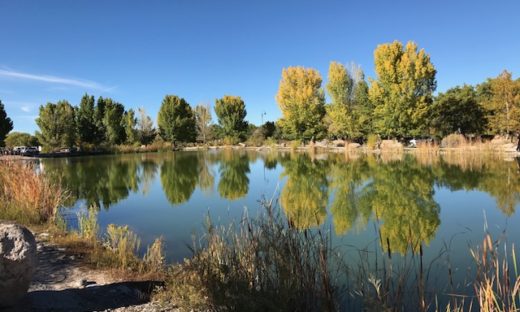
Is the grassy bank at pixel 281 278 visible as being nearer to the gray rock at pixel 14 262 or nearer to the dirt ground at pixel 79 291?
the dirt ground at pixel 79 291

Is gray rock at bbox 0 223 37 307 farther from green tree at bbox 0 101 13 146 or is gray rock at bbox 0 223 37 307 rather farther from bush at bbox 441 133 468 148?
green tree at bbox 0 101 13 146

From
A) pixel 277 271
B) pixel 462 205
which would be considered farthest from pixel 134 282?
pixel 462 205

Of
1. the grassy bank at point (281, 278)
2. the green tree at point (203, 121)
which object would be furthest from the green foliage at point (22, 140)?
the grassy bank at point (281, 278)

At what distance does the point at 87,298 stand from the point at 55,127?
1421 inches

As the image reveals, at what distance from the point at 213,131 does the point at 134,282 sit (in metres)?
52.8

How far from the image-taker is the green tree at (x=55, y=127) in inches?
1351

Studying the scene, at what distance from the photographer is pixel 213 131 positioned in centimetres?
5600

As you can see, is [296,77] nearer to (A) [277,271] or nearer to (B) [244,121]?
(B) [244,121]

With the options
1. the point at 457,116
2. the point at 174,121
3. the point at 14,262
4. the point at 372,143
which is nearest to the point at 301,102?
the point at 372,143

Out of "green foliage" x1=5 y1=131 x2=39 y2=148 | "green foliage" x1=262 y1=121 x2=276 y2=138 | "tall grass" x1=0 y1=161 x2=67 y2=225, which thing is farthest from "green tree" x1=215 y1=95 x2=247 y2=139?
"tall grass" x1=0 y1=161 x2=67 y2=225

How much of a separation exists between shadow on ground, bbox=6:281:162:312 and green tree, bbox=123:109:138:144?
43687 millimetres

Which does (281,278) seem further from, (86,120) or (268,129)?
(268,129)

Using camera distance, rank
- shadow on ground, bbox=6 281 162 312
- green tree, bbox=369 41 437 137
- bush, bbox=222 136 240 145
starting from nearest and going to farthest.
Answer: shadow on ground, bbox=6 281 162 312 → green tree, bbox=369 41 437 137 → bush, bbox=222 136 240 145

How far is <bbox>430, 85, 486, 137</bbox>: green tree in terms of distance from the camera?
28469mm
